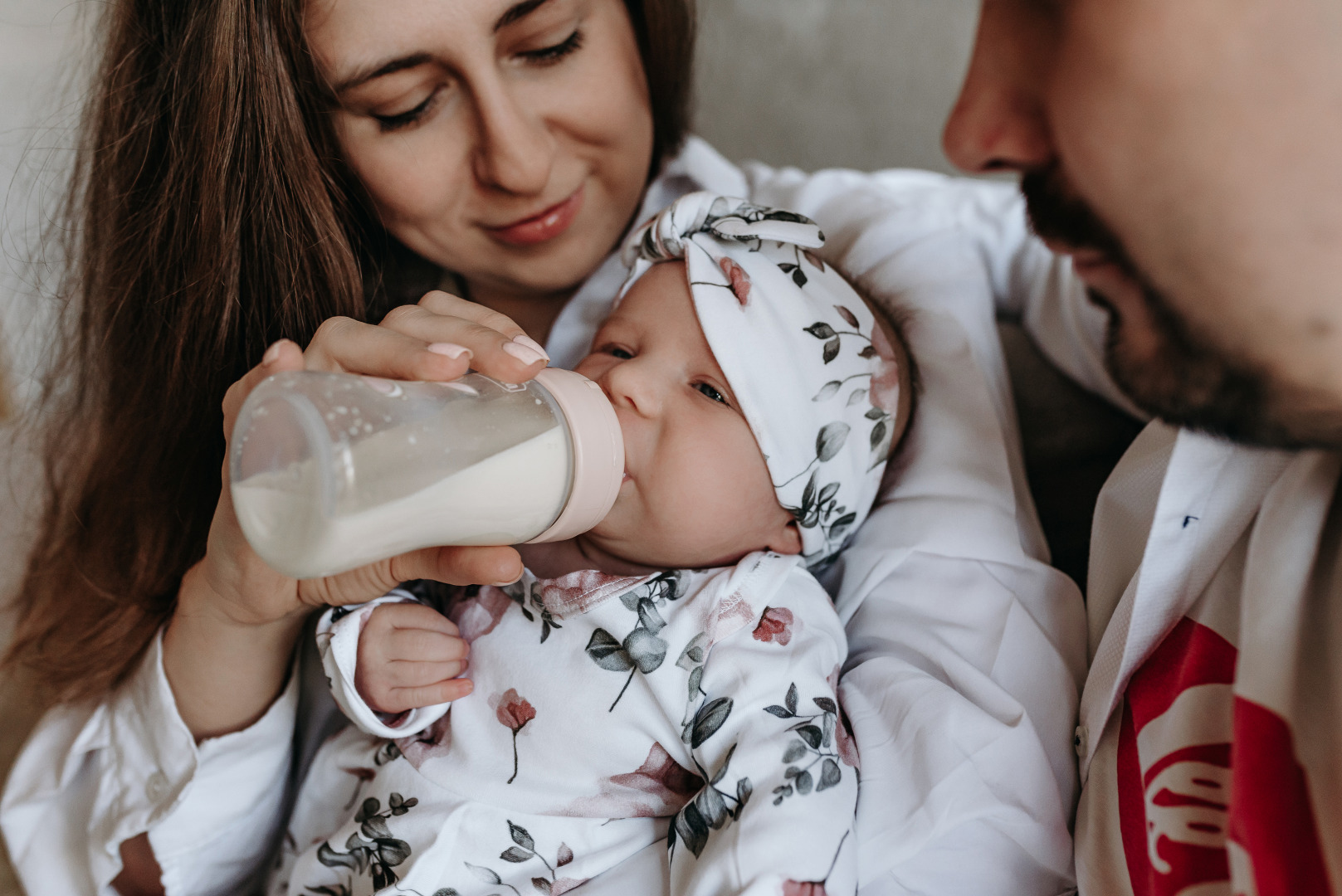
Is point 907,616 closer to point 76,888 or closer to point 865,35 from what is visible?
point 76,888

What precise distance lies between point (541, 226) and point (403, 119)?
233 millimetres

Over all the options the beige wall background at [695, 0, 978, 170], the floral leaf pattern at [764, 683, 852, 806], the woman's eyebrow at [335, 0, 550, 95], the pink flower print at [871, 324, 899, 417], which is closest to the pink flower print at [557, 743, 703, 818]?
the floral leaf pattern at [764, 683, 852, 806]

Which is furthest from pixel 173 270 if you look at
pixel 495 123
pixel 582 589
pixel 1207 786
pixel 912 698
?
pixel 1207 786

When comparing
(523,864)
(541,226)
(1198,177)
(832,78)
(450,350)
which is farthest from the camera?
(832,78)

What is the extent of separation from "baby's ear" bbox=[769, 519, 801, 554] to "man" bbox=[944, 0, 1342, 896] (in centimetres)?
37

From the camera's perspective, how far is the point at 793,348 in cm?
107

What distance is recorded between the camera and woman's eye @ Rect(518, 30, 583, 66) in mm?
1135

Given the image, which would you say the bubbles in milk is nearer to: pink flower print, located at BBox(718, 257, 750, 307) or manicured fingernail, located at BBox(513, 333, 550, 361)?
manicured fingernail, located at BBox(513, 333, 550, 361)

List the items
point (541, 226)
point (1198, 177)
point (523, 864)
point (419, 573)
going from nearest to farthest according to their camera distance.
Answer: point (1198, 177)
point (419, 573)
point (523, 864)
point (541, 226)

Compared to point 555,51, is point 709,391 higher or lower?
lower

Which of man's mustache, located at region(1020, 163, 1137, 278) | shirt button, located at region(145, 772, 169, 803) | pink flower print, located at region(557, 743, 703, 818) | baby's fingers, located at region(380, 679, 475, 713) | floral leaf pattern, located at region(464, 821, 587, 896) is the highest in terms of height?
man's mustache, located at region(1020, 163, 1137, 278)

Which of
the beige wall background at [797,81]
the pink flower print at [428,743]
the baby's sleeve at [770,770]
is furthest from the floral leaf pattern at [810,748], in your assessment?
the beige wall background at [797,81]

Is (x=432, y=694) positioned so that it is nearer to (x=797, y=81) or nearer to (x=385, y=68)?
(x=385, y=68)

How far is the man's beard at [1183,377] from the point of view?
0.69m
